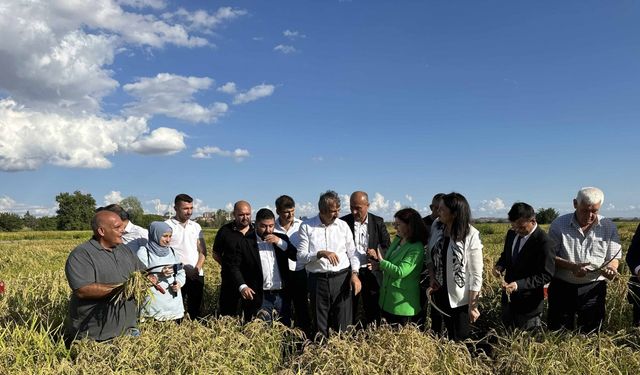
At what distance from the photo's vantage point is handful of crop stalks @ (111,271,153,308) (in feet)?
13.7

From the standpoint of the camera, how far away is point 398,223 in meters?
5.17

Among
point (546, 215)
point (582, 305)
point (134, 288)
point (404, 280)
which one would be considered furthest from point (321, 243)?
point (546, 215)

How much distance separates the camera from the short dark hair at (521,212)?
4.73 m

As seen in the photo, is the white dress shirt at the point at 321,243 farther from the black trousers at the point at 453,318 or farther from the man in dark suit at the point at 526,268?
the man in dark suit at the point at 526,268

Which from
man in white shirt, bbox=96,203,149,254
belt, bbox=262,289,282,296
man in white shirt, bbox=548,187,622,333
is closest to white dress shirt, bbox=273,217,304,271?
belt, bbox=262,289,282,296

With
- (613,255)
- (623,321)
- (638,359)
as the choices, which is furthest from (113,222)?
(623,321)

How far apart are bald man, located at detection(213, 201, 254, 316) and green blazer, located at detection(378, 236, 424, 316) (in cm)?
195

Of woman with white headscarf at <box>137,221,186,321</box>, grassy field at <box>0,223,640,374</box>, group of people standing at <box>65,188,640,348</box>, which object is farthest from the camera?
woman with white headscarf at <box>137,221,186,321</box>

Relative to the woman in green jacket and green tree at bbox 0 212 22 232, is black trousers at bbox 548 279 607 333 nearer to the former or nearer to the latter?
the woman in green jacket

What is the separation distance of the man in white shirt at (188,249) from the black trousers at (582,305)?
465 centimetres

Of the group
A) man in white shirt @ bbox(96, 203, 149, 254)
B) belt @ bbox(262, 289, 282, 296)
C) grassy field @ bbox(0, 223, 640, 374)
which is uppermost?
man in white shirt @ bbox(96, 203, 149, 254)

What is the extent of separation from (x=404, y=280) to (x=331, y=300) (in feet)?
3.04

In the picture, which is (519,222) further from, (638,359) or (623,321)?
(623,321)

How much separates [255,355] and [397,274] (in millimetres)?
1711
